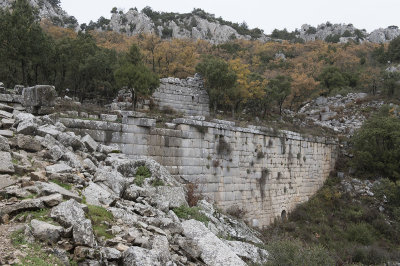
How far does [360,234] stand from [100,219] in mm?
13908

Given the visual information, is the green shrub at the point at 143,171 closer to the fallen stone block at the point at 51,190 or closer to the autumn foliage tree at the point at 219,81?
the fallen stone block at the point at 51,190

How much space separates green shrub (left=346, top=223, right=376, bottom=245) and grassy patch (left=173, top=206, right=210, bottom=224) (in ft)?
34.7

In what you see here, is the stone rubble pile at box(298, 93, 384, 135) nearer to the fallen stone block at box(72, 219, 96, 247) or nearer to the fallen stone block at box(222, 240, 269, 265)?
the fallen stone block at box(222, 240, 269, 265)

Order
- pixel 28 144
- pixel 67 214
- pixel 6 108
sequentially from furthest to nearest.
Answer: pixel 6 108 < pixel 28 144 < pixel 67 214

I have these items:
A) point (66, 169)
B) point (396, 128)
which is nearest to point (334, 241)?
point (396, 128)

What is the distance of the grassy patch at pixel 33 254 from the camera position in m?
3.09

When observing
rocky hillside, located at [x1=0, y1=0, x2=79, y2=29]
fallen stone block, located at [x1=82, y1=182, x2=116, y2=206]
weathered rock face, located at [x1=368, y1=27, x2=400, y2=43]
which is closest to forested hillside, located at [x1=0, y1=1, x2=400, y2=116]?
fallen stone block, located at [x1=82, y1=182, x2=116, y2=206]

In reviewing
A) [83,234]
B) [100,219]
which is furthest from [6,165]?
[83,234]

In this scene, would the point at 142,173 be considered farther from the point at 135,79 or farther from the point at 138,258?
the point at 135,79

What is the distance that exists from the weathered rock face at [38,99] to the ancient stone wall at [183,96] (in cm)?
1253

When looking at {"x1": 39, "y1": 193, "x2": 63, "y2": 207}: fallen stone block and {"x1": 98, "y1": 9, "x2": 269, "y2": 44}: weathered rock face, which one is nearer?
{"x1": 39, "y1": 193, "x2": 63, "y2": 207}: fallen stone block

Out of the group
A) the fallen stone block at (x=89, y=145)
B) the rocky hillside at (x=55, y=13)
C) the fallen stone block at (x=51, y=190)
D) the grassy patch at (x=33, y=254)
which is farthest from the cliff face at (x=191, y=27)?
the grassy patch at (x=33, y=254)

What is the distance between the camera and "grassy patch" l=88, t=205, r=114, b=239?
13.7 ft

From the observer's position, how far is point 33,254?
127 inches
